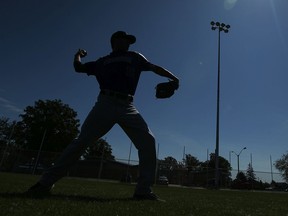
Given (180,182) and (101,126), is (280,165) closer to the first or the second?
(180,182)

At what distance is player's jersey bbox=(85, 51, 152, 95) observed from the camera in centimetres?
443

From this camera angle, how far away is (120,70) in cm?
446

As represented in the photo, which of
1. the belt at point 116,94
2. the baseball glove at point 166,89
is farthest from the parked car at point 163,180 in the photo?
the belt at point 116,94

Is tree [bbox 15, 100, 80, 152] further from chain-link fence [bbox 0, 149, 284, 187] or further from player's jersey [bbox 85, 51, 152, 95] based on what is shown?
player's jersey [bbox 85, 51, 152, 95]

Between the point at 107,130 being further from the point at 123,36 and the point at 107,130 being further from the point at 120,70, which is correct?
the point at 123,36

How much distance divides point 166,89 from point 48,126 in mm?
61358

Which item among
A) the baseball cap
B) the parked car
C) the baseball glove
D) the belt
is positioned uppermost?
the parked car

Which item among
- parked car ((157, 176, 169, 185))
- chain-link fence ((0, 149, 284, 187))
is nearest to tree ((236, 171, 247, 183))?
chain-link fence ((0, 149, 284, 187))

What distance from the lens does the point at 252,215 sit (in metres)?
3.39

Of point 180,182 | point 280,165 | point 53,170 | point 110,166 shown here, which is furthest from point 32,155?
point 280,165

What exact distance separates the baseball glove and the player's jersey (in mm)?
379

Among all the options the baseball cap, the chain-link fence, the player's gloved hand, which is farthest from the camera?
the chain-link fence

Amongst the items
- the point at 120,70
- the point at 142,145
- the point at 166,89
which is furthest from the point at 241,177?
the point at 120,70

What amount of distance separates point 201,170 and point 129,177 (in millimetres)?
9824
